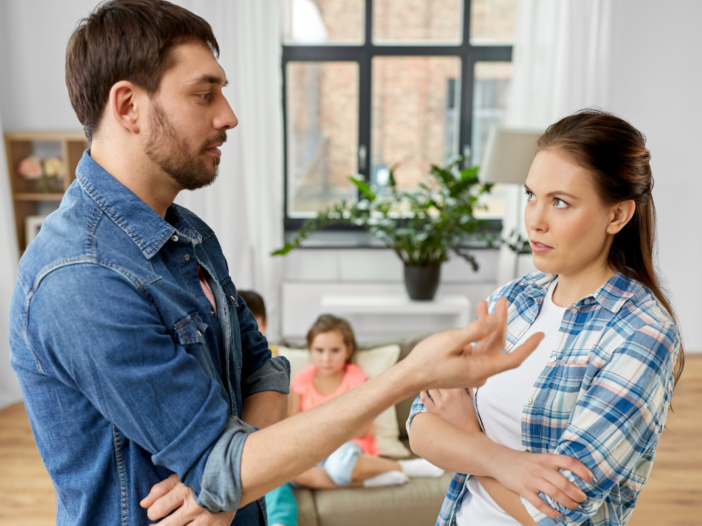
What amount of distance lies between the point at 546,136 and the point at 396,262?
3.05 metres

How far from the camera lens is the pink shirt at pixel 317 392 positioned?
103 inches

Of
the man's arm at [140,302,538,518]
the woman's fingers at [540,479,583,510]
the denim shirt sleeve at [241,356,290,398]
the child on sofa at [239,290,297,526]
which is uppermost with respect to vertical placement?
the man's arm at [140,302,538,518]

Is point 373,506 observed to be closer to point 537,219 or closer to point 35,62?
point 537,219

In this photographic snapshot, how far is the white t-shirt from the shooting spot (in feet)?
3.79

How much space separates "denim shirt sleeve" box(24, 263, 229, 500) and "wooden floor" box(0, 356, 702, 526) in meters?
2.22

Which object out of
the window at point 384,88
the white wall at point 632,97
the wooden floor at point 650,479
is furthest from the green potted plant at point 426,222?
the wooden floor at point 650,479

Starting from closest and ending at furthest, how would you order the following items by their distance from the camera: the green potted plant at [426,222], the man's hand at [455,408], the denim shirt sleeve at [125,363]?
1. the denim shirt sleeve at [125,363]
2. the man's hand at [455,408]
3. the green potted plant at [426,222]

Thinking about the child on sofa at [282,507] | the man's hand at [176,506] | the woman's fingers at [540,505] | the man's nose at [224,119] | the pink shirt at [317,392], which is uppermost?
the man's nose at [224,119]

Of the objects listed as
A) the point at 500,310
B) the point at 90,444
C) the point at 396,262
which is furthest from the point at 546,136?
the point at 396,262

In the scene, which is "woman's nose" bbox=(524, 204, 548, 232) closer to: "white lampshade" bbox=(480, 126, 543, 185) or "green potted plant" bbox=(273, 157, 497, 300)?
"white lampshade" bbox=(480, 126, 543, 185)

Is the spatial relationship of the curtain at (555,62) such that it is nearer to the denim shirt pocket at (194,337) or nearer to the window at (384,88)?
the window at (384,88)

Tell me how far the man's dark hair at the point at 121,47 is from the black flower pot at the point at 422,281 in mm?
3005

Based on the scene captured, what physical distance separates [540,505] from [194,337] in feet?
2.12

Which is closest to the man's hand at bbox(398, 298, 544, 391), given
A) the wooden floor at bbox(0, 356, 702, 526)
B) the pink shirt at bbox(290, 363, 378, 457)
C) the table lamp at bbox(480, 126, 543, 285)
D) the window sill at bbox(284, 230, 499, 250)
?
the pink shirt at bbox(290, 363, 378, 457)
